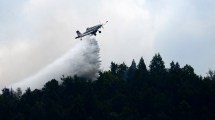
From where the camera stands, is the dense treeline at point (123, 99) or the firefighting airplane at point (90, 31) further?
the firefighting airplane at point (90, 31)

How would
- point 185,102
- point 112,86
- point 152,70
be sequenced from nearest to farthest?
1. point 185,102
2. point 112,86
3. point 152,70

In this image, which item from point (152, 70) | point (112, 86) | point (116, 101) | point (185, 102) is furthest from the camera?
point (152, 70)

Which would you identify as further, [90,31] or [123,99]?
[123,99]

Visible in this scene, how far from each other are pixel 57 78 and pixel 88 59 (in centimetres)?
1256

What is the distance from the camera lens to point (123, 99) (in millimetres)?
150375

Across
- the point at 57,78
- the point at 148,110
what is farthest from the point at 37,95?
the point at 148,110

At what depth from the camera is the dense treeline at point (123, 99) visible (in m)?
140

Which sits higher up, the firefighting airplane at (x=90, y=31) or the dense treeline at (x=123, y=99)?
the firefighting airplane at (x=90, y=31)

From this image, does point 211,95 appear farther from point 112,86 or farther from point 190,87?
point 112,86

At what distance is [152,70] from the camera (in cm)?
18138

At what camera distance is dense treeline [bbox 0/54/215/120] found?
460 ft

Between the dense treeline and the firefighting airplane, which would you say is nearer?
the dense treeline

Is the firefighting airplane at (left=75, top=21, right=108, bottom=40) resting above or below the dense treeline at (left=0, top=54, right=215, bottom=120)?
above

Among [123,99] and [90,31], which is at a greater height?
[90,31]
